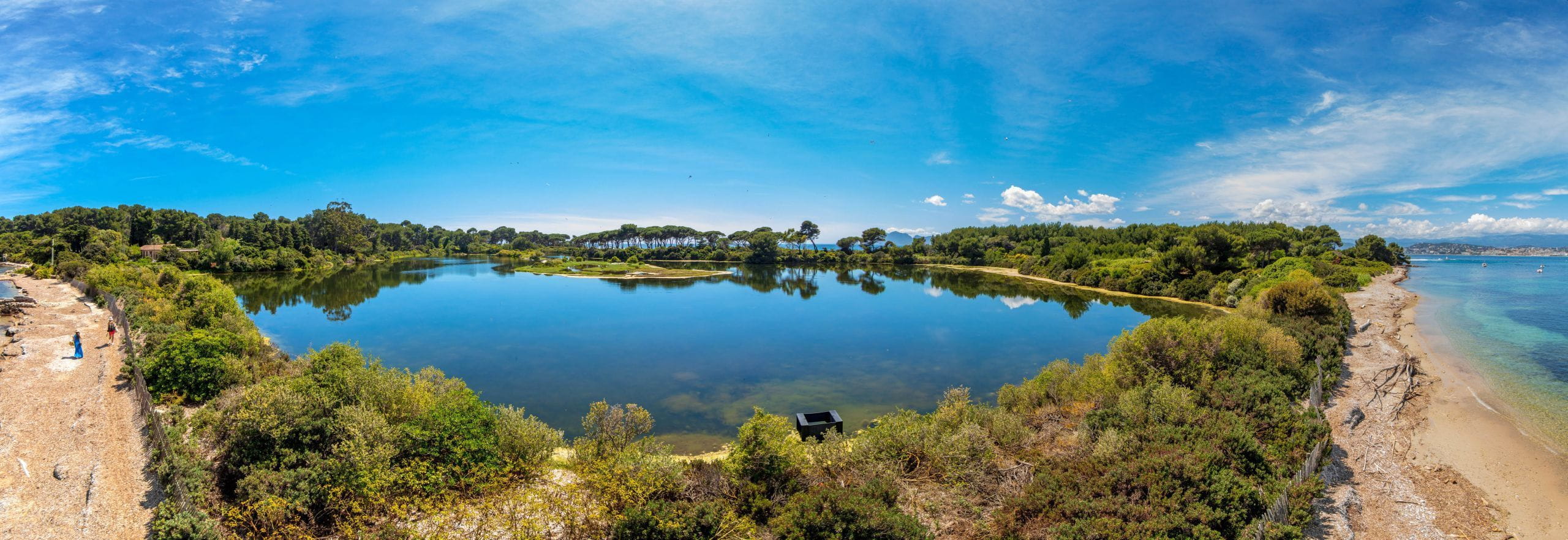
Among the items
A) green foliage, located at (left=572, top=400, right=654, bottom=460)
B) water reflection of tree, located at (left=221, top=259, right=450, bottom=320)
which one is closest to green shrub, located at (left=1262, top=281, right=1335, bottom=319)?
green foliage, located at (left=572, top=400, right=654, bottom=460)

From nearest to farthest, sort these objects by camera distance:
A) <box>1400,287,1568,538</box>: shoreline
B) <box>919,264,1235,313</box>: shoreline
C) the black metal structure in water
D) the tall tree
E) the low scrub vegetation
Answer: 1. the low scrub vegetation
2. <box>1400,287,1568,538</box>: shoreline
3. the black metal structure in water
4. <box>919,264,1235,313</box>: shoreline
5. the tall tree

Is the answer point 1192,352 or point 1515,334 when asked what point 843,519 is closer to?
point 1192,352

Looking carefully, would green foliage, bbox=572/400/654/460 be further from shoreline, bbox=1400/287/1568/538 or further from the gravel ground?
shoreline, bbox=1400/287/1568/538

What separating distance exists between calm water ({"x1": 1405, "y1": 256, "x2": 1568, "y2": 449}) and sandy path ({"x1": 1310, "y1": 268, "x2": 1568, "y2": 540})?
114cm

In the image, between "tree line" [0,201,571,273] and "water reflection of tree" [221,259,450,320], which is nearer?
"water reflection of tree" [221,259,450,320]

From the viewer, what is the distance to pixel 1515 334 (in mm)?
27125

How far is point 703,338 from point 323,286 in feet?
158

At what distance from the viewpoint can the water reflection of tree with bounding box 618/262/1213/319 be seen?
4103 cm

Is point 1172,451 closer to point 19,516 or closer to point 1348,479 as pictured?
point 1348,479

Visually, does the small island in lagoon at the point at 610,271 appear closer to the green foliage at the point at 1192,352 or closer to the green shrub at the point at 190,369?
the green shrub at the point at 190,369

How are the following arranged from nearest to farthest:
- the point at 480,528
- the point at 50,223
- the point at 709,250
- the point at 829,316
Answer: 1. the point at 480,528
2. the point at 829,316
3. the point at 50,223
4. the point at 709,250

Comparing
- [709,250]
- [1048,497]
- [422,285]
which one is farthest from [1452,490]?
[709,250]

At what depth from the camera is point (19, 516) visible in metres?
9.20

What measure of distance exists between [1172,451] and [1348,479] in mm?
5254
